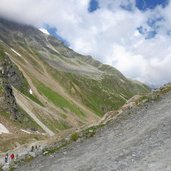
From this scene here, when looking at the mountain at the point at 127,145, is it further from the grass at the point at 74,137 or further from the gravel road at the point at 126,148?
the grass at the point at 74,137

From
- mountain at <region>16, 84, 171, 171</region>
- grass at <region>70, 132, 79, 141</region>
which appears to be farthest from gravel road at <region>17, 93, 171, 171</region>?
grass at <region>70, 132, 79, 141</region>

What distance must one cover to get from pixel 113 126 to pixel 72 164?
7778mm

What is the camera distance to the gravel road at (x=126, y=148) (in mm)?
25922

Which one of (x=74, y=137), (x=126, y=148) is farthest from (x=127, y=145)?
(x=74, y=137)

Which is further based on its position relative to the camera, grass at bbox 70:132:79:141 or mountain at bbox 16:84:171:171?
grass at bbox 70:132:79:141

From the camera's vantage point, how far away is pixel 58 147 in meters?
37.7

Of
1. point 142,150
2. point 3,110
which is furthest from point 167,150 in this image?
point 3,110

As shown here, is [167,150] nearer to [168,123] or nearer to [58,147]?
[168,123]

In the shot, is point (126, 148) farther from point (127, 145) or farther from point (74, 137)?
point (74, 137)

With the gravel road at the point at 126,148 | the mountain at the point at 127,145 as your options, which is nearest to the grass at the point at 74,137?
the mountain at the point at 127,145

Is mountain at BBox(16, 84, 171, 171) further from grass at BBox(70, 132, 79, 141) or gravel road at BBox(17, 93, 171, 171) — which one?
grass at BBox(70, 132, 79, 141)

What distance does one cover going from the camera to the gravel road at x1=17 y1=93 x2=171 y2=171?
25.9 m

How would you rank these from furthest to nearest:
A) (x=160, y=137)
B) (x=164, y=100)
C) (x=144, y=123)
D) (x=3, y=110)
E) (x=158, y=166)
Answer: (x=3, y=110) → (x=164, y=100) → (x=144, y=123) → (x=160, y=137) → (x=158, y=166)

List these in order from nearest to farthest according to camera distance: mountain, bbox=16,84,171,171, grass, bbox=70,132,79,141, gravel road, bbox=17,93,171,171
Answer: gravel road, bbox=17,93,171,171, mountain, bbox=16,84,171,171, grass, bbox=70,132,79,141
